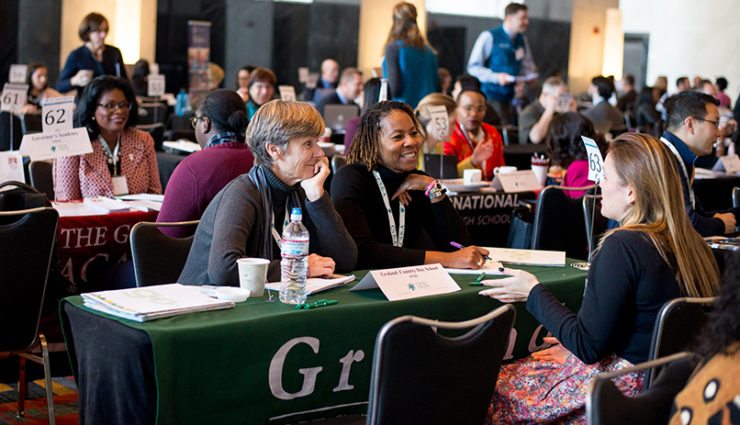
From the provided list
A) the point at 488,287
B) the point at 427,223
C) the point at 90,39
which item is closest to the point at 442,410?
the point at 488,287

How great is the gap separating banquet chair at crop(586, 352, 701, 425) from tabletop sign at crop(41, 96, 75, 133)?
11.5ft

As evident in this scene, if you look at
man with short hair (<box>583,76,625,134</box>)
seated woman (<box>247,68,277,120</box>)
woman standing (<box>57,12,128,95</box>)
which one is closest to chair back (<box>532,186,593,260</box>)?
seated woman (<box>247,68,277,120</box>)

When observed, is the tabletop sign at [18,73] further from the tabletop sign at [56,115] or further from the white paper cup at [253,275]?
the white paper cup at [253,275]

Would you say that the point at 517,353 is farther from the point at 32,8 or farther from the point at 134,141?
the point at 32,8

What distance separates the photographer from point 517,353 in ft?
10.3

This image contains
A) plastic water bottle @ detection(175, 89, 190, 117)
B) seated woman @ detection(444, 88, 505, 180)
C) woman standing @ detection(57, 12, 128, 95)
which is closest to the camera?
seated woman @ detection(444, 88, 505, 180)

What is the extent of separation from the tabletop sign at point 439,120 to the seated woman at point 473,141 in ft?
1.26

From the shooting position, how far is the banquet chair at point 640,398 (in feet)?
5.54

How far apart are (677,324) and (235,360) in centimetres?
104

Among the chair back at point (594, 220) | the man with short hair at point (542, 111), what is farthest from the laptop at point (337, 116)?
the chair back at point (594, 220)

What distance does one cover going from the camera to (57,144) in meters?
4.66

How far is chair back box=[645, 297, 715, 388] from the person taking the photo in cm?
233

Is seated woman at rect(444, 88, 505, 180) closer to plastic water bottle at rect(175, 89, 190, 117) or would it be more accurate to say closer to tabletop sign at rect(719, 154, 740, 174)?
tabletop sign at rect(719, 154, 740, 174)

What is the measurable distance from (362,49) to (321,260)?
12.1 m
